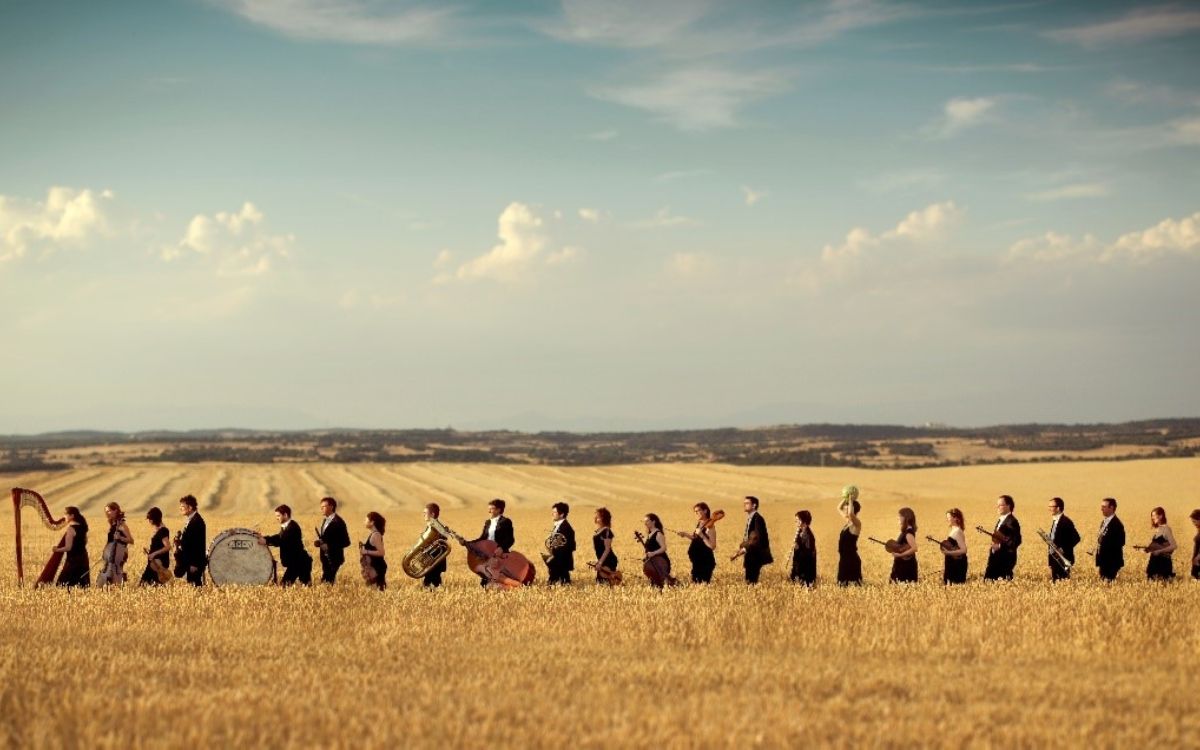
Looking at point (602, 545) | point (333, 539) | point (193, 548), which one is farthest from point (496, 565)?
point (193, 548)

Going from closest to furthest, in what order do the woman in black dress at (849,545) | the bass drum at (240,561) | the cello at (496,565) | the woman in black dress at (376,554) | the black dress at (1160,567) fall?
the bass drum at (240,561), the cello at (496,565), the woman in black dress at (849,545), the woman in black dress at (376,554), the black dress at (1160,567)

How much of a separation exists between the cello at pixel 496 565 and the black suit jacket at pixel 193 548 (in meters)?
4.58

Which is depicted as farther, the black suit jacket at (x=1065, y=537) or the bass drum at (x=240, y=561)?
the black suit jacket at (x=1065, y=537)

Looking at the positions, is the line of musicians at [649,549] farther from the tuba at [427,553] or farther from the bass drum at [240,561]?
the bass drum at [240,561]

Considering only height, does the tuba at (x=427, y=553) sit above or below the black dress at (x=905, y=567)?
above

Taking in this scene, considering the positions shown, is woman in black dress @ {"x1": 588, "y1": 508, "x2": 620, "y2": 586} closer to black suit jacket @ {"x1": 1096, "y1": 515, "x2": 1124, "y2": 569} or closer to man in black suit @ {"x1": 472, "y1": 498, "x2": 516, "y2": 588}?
man in black suit @ {"x1": 472, "y1": 498, "x2": 516, "y2": 588}

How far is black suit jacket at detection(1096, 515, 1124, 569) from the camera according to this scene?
2084 cm

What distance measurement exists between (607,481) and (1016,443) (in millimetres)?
93288

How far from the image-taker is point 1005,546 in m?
20.8

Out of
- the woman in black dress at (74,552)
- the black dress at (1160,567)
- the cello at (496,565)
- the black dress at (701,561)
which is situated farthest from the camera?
the black dress at (701,561)

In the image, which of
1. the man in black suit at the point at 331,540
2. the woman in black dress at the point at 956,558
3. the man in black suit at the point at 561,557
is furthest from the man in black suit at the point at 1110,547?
the man in black suit at the point at 331,540

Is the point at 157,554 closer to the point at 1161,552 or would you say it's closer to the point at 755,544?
the point at 755,544

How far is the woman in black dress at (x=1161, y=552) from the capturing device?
814 inches

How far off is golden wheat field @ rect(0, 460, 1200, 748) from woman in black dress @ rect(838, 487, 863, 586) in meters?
0.55
